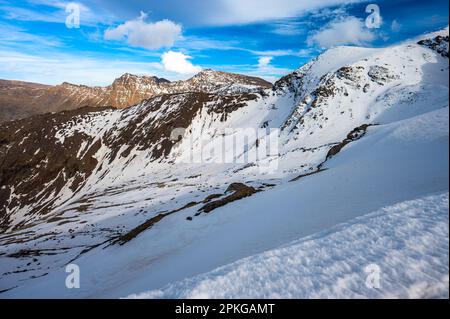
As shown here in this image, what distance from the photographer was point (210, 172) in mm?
90812

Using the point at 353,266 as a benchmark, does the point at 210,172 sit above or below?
below

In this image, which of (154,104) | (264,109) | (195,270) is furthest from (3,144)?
(195,270)

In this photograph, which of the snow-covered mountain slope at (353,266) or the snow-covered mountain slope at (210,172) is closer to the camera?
the snow-covered mountain slope at (353,266)

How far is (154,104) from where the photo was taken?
157 meters

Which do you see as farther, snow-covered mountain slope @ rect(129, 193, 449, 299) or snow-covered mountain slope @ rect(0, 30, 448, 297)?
snow-covered mountain slope @ rect(0, 30, 448, 297)

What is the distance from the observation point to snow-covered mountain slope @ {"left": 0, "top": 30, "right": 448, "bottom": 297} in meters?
14.8

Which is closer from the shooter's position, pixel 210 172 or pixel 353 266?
pixel 353 266

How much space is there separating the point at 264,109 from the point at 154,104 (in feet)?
205

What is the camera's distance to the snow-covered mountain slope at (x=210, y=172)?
1479 centimetres

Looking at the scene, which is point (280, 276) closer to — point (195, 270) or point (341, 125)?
point (195, 270)

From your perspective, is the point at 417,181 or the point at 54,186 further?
the point at 54,186
